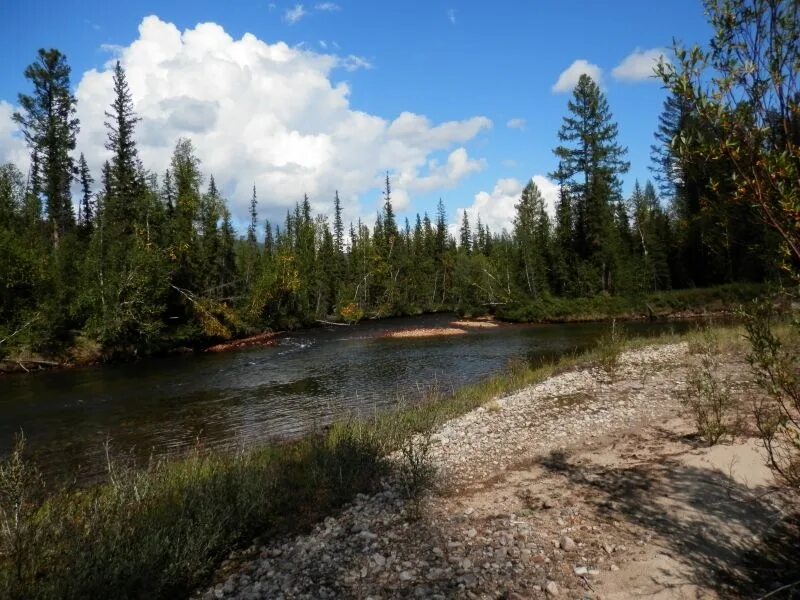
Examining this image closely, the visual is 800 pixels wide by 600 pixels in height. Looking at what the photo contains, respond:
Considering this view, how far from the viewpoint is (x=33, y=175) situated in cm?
4366

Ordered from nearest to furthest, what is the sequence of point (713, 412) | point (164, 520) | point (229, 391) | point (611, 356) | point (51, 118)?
point (164, 520)
point (713, 412)
point (611, 356)
point (229, 391)
point (51, 118)

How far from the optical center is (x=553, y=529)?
218 inches

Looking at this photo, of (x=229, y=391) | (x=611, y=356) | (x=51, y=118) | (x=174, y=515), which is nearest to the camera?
(x=174, y=515)

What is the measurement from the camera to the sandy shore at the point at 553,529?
15.0ft

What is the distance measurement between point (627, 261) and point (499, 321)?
45.2 feet

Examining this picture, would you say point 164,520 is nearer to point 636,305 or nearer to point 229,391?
point 229,391

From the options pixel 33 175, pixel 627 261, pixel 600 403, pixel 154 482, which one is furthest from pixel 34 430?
pixel 627 261

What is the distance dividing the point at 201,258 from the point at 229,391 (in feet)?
80.6

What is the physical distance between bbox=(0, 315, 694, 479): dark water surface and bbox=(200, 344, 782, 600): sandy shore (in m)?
7.59

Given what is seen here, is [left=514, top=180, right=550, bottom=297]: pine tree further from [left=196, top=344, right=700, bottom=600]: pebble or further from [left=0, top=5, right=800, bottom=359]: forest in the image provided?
[left=196, top=344, right=700, bottom=600]: pebble

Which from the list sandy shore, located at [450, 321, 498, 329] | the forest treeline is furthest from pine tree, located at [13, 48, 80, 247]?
sandy shore, located at [450, 321, 498, 329]

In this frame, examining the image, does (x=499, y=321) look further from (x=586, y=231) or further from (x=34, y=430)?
(x=34, y=430)

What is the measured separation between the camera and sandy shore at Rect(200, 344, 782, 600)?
4566 millimetres

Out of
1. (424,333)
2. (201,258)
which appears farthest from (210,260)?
(424,333)
